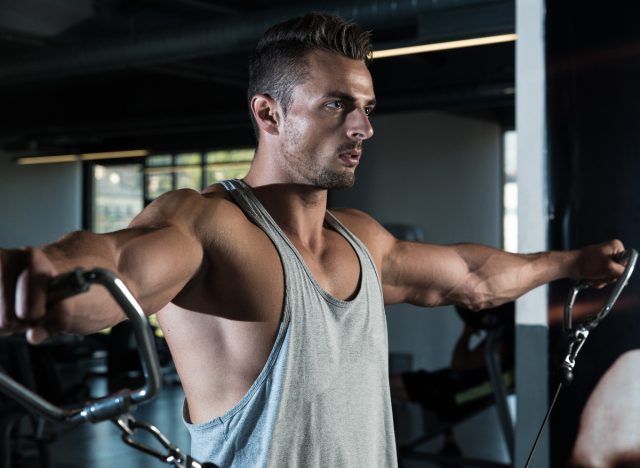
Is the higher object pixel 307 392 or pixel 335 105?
pixel 335 105

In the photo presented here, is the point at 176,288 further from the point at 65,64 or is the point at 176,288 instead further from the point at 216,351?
the point at 65,64

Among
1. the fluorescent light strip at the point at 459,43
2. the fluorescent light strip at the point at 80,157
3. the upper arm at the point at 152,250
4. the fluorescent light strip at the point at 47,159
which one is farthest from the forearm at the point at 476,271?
the fluorescent light strip at the point at 47,159

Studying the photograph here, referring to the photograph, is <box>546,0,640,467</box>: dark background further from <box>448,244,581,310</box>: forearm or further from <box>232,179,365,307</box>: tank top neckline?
<box>232,179,365,307</box>: tank top neckline

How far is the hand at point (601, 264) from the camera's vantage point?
1.58m

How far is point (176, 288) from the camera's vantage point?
3.74ft

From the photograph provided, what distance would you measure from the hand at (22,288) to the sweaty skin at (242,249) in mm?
109

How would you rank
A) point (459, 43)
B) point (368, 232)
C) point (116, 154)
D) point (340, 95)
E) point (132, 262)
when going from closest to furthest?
point (132, 262), point (340, 95), point (368, 232), point (459, 43), point (116, 154)

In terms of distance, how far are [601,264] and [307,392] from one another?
70 centimetres

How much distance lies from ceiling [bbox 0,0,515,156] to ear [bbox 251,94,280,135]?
3.12ft

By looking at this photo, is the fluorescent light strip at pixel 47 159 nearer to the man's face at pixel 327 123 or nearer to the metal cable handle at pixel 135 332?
the man's face at pixel 327 123

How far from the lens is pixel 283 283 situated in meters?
1.24

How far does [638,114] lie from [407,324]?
586 centimetres

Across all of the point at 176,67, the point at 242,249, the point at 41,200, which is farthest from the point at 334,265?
the point at 41,200

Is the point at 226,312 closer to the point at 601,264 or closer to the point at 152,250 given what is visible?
the point at 152,250
